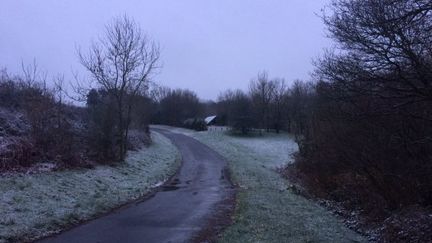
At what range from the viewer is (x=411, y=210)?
47.7ft

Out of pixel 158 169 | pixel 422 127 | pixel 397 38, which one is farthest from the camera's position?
pixel 158 169

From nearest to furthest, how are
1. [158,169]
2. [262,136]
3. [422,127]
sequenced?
1. [422,127]
2. [158,169]
3. [262,136]

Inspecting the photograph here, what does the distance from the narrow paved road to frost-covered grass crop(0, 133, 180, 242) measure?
1.84 feet

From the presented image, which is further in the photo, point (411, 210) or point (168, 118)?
point (168, 118)

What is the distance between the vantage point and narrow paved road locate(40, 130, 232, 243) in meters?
11.8

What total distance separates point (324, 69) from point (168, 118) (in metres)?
96.2

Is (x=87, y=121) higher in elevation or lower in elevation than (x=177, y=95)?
lower

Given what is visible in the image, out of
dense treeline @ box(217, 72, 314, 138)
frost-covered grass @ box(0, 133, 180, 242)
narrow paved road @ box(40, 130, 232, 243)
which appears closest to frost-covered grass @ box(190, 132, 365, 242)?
narrow paved road @ box(40, 130, 232, 243)

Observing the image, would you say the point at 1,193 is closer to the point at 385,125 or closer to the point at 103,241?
the point at 103,241

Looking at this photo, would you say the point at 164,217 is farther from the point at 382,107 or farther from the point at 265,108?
the point at 265,108

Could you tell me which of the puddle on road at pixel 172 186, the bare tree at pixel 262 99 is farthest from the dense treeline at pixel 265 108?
the puddle on road at pixel 172 186

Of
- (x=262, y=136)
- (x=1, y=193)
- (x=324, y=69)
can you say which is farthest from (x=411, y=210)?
(x=262, y=136)

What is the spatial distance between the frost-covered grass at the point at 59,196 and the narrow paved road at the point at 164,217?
56cm

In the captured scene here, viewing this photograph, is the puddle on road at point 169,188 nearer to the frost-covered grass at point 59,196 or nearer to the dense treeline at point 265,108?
the frost-covered grass at point 59,196
